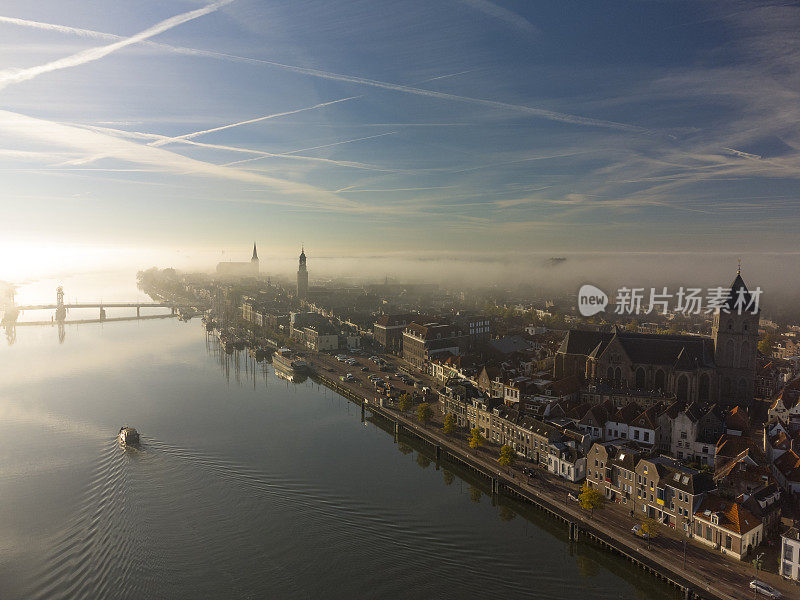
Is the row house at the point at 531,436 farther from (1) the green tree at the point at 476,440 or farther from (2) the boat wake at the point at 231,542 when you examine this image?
(2) the boat wake at the point at 231,542

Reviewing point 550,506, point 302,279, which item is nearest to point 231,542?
point 550,506

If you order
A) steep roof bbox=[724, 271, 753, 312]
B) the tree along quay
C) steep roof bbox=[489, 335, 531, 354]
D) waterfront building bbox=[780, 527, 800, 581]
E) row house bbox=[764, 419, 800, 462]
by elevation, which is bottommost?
the tree along quay

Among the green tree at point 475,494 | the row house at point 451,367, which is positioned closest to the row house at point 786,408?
the green tree at point 475,494

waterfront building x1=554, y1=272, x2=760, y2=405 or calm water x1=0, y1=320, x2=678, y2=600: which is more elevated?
waterfront building x1=554, y1=272, x2=760, y2=405

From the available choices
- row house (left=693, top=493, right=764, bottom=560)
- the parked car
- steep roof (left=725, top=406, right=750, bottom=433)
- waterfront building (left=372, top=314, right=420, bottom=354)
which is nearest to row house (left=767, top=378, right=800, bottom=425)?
steep roof (left=725, top=406, right=750, bottom=433)

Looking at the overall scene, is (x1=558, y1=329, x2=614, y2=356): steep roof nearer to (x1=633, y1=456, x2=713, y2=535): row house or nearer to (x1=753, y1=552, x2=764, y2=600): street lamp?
(x1=633, y1=456, x2=713, y2=535): row house

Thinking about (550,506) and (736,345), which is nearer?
(550,506)

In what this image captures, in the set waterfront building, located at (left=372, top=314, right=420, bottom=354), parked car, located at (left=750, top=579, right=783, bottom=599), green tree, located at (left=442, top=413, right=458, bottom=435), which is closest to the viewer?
parked car, located at (left=750, top=579, right=783, bottom=599)

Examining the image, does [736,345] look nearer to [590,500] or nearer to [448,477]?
[590,500]
